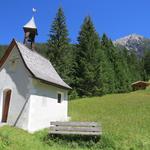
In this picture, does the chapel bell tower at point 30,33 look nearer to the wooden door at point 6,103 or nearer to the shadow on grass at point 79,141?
the wooden door at point 6,103

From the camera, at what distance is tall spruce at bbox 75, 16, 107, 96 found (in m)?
44.9

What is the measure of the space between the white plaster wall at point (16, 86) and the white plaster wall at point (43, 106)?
491 millimetres

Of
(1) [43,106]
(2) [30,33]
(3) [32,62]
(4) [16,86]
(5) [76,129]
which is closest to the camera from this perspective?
(5) [76,129]

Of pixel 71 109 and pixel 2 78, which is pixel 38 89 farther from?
pixel 71 109

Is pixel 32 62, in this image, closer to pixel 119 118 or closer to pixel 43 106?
pixel 43 106

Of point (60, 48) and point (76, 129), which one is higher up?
point (60, 48)

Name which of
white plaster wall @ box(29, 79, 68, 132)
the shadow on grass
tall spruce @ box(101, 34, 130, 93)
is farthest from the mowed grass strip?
tall spruce @ box(101, 34, 130, 93)

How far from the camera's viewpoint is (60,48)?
151 ft

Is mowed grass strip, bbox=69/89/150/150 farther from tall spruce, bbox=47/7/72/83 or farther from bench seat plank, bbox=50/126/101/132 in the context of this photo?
tall spruce, bbox=47/7/72/83

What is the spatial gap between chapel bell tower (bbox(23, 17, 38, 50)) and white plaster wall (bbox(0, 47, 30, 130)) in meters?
3.88

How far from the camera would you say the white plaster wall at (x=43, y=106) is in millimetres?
20367

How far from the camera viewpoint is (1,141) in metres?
15.4

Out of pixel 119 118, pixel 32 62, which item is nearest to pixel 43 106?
pixel 32 62

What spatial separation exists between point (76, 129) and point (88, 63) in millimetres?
29132
